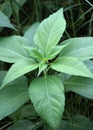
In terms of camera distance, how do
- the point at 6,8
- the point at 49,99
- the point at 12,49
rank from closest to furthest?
the point at 49,99 → the point at 12,49 → the point at 6,8

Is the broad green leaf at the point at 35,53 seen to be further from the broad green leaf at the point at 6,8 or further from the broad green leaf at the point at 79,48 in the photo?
the broad green leaf at the point at 6,8

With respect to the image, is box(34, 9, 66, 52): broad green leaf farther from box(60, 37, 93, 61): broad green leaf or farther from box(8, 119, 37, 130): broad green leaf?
box(8, 119, 37, 130): broad green leaf

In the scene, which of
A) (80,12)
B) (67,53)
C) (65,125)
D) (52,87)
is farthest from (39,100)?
(80,12)

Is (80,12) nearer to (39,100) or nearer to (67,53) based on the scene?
(67,53)

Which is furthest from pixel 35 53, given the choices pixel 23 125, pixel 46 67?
pixel 23 125

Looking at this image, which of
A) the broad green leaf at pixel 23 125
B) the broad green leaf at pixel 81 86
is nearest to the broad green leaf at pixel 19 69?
the broad green leaf at pixel 81 86

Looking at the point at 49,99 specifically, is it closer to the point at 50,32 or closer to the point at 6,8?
the point at 50,32

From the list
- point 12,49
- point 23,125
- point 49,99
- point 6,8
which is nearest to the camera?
point 49,99
